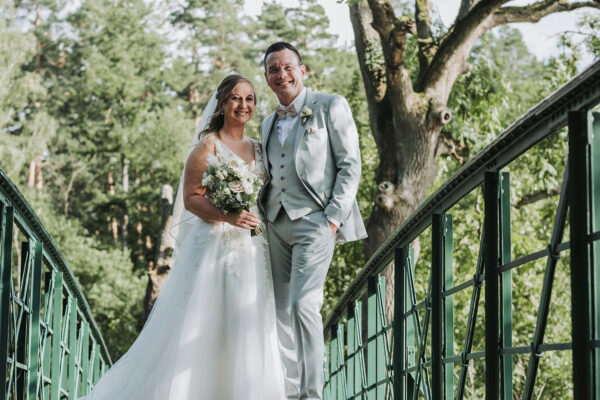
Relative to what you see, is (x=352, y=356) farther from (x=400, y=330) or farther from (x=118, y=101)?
(x=118, y=101)

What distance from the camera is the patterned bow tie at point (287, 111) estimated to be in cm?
488

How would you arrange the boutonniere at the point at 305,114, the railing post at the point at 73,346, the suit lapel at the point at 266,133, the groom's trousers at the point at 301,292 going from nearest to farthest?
the groom's trousers at the point at 301,292 < the boutonniere at the point at 305,114 < the suit lapel at the point at 266,133 < the railing post at the point at 73,346

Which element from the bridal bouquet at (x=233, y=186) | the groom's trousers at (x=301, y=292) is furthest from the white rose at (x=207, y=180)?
A: the groom's trousers at (x=301, y=292)

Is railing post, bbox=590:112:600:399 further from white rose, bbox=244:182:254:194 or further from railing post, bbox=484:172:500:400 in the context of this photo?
white rose, bbox=244:182:254:194

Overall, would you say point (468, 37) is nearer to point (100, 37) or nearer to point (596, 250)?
point (596, 250)

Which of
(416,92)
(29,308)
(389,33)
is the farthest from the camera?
(416,92)

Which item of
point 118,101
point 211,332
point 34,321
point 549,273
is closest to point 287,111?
point 211,332

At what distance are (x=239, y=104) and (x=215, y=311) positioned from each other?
122 cm

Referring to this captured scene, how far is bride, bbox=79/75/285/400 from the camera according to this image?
184 inches

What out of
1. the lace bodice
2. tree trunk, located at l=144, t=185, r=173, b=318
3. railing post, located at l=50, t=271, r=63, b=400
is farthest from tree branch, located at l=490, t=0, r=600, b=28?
railing post, located at l=50, t=271, r=63, b=400

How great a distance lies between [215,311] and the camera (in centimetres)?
488

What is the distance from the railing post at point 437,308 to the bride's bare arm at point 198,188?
59.7 inches

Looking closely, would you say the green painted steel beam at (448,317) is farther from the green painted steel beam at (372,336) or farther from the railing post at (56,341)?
the railing post at (56,341)

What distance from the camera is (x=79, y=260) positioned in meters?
28.5
